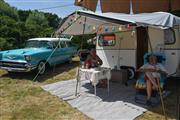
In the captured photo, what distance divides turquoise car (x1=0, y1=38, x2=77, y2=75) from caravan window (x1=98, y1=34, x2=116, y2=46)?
1.95 metres

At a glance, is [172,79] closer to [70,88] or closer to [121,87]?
[121,87]

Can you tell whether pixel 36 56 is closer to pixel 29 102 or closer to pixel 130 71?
pixel 29 102

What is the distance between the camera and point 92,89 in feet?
29.6

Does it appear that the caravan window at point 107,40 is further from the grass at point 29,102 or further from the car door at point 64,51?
the grass at point 29,102

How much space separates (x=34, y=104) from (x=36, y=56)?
3.32 metres

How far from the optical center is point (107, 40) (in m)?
11.3

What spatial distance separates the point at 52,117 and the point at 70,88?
276 cm

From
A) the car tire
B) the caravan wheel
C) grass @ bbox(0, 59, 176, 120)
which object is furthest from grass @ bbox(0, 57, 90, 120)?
the caravan wheel

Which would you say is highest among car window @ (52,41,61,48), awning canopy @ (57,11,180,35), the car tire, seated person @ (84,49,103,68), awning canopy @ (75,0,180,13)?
awning canopy @ (75,0,180,13)

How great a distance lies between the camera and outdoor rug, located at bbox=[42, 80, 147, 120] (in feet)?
21.7

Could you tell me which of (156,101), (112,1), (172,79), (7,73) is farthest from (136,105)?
(7,73)

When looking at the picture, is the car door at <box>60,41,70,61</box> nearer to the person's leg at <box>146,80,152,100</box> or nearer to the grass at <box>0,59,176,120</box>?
→ the grass at <box>0,59,176,120</box>

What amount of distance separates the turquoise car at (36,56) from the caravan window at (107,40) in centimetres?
195

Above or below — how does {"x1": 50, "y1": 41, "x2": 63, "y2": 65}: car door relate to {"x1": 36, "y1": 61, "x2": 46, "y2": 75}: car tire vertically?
above
